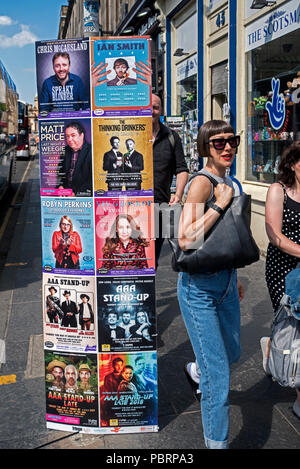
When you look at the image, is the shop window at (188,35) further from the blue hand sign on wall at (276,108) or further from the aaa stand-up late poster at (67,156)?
the aaa stand-up late poster at (67,156)

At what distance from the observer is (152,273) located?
3.20 metres

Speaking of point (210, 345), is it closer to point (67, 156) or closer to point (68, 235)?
point (68, 235)

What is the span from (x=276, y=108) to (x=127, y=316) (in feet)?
18.3

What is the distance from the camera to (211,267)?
272 cm

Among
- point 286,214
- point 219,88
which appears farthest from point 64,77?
point 219,88

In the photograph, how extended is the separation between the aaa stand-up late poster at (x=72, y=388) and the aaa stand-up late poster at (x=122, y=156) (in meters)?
1.05

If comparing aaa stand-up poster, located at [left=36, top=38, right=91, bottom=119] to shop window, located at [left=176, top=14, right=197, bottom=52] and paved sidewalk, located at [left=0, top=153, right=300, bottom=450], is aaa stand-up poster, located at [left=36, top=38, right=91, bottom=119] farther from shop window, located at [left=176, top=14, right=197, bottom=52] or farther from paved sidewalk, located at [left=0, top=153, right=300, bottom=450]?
shop window, located at [left=176, top=14, right=197, bottom=52]

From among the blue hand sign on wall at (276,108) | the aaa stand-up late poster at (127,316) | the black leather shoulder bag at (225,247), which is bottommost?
the aaa stand-up late poster at (127,316)

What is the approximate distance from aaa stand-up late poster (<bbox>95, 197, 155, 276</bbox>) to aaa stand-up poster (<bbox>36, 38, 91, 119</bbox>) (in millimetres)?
560

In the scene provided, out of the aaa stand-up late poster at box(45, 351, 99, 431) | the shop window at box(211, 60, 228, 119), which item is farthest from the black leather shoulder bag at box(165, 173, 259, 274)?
the shop window at box(211, 60, 228, 119)

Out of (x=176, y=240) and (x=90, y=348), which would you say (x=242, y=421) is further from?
(x=176, y=240)

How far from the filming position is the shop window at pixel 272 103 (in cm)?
739

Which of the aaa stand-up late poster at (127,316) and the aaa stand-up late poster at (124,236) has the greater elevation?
the aaa stand-up late poster at (124,236)

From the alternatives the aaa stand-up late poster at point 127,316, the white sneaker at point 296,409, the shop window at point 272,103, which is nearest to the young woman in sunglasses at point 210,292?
the aaa stand-up late poster at point 127,316
